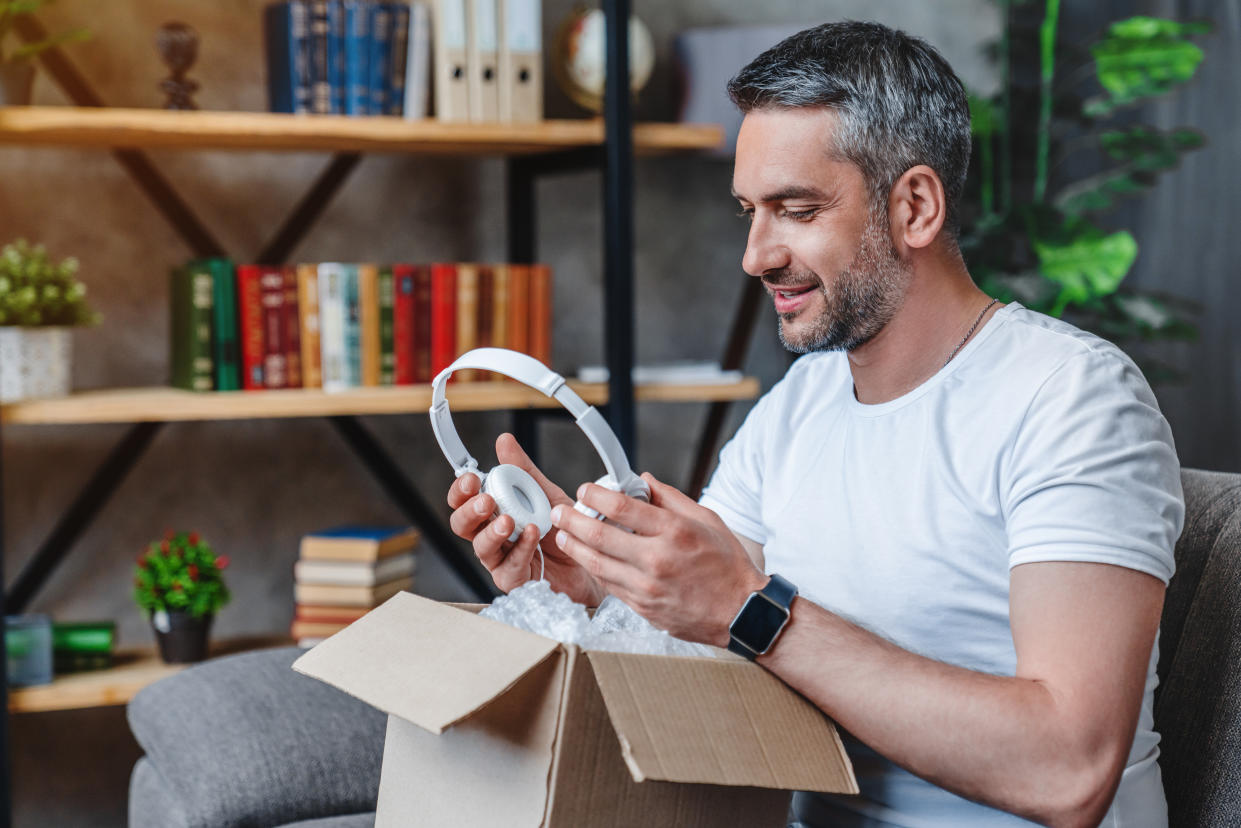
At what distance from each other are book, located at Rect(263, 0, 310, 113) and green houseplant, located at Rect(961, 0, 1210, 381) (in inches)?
52.0

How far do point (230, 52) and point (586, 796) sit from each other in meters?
1.92

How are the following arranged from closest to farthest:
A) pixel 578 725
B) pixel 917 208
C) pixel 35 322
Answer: pixel 578 725, pixel 917 208, pixel 35 322

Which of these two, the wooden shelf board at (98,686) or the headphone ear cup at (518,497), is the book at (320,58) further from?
the headphone ear cup at (518,497)

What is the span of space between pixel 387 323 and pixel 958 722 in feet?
4.77

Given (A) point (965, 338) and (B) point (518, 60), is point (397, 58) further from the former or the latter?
(A) point (965, 338)

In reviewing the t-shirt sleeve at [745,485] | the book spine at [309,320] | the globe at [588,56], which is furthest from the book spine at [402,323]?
the t-shirt sleeve at [745,485]

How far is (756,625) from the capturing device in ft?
2.82

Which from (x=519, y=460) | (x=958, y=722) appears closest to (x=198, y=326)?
(x=519, y=460)

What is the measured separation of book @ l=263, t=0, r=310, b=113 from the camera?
2010 mm

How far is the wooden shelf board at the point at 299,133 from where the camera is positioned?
74.7 inches

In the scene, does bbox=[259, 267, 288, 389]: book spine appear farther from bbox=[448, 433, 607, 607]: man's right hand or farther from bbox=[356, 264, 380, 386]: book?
bbox=[448, 433, 607, 607]: man's right hand

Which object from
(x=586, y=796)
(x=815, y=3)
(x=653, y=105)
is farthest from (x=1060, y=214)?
(x=586, y=796)

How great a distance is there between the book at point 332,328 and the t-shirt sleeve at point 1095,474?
134 centimetres

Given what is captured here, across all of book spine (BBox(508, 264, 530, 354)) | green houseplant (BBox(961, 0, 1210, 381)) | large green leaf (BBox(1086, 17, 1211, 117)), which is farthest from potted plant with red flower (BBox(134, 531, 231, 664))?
large green leaf (BBox(1086, 17, 1211, 117))
